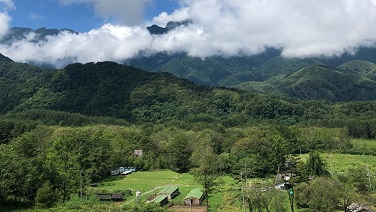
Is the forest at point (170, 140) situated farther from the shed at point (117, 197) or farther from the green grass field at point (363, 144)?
the shed at point (117, 197)

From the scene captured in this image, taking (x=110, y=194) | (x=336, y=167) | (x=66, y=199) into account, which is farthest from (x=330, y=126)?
(x=66, y=199)

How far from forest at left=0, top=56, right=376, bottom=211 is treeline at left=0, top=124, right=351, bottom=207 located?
0.16 meters

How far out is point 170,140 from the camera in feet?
323

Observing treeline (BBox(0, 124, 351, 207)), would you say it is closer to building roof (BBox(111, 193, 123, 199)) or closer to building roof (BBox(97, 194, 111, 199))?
building roof (BBox(97, 194, 111, 199))

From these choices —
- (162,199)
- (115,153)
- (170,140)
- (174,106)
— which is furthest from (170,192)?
(174,106)

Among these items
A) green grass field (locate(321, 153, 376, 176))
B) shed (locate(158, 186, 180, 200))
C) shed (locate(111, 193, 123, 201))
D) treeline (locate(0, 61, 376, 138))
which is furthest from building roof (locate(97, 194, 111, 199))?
treeline (locate(0, 61, 376, 138))

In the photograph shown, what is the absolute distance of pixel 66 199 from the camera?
51.0 meters

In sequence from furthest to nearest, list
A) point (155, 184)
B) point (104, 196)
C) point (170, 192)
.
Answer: point (155, 184) < point (170, 192) < point (104, 196)

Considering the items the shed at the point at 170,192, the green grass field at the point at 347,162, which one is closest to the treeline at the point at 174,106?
the green grass field at the point at 347,162

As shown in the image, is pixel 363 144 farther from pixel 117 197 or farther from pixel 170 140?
pixel 117 197

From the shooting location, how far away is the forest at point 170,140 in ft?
151

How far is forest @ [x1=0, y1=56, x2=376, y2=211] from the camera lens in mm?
45875

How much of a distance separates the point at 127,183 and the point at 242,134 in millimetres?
47059

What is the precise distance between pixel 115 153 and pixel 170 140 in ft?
53.3
